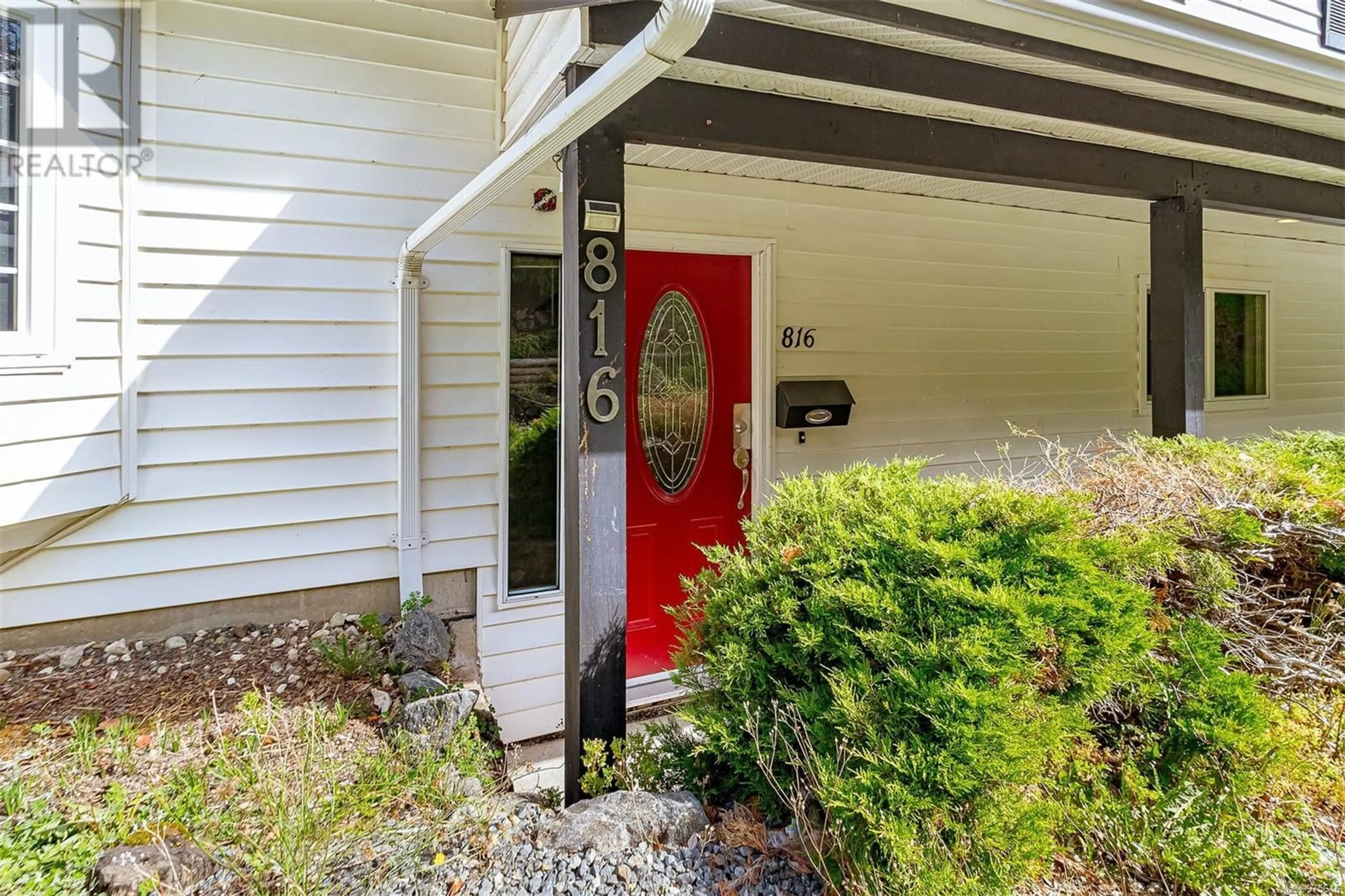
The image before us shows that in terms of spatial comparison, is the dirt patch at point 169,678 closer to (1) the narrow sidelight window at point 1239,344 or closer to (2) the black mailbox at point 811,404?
(2) the black mailbox at point 811,404

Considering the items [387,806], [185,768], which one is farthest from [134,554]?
[387,806]

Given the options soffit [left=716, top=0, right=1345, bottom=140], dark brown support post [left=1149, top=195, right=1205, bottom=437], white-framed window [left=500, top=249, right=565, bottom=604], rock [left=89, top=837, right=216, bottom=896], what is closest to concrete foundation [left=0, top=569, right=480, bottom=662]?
white-framed window [left=500, top=249, right=565, bottom=604]

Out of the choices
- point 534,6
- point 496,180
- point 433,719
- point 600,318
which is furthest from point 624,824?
point 534,6

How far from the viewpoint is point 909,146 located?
2.79 meters

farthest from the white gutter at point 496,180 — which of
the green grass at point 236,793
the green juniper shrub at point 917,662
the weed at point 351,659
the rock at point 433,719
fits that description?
the green juniper shrub at point 917,662

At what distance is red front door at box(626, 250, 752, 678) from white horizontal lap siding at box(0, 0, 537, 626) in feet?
2.31

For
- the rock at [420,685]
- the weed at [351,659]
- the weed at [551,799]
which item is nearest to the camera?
the weed at [551,799]

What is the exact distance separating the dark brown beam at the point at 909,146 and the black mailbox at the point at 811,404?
1272mm

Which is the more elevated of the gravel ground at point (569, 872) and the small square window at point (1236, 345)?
the small square window at point (1236, 345)

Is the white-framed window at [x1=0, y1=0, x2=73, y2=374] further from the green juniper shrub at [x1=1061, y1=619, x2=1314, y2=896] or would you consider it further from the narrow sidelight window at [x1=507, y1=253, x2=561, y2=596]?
the green juniper shrub at [x1=1061, y1=619, x2=1314, y2=896]

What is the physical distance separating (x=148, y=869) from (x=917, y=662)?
1848 mm

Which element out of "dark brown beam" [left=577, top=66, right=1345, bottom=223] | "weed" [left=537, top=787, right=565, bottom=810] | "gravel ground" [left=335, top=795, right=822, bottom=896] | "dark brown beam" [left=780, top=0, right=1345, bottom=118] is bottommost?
"weed" [left=537, top=787, right=565, bottom=810]

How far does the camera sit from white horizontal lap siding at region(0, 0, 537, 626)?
8.89ft

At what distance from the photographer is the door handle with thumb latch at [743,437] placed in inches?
150
